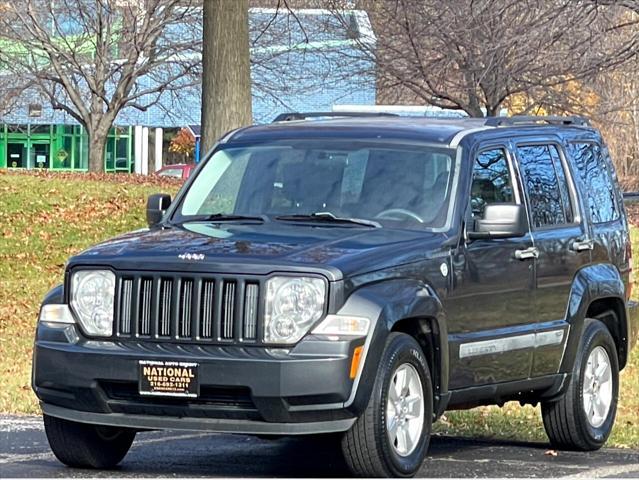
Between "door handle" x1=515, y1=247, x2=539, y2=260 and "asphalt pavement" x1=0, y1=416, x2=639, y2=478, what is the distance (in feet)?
3.97

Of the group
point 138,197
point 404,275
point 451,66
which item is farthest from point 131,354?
point 451,66

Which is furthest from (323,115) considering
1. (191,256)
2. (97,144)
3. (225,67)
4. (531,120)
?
(97,144)

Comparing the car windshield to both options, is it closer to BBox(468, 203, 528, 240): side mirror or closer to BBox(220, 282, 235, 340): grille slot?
BBox(468, 203, 528, 240): side mirror

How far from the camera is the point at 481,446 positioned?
32.4 ft

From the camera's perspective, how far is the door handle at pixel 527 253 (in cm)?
909

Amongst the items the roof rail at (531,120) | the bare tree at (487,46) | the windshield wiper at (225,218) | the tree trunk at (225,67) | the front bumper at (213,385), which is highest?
the bare tree at (487,46)

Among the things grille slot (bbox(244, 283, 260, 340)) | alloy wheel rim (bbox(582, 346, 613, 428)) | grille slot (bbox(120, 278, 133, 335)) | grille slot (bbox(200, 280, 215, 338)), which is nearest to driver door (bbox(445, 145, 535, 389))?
alloy wheel rim (bbox(582, 346, 613, 428))

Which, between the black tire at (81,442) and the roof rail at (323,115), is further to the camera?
the roof rail at (323,115)

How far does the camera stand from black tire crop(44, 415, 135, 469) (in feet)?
27.2

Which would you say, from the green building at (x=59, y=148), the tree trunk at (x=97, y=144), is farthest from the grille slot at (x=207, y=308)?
the green building at (x=59, y=148)

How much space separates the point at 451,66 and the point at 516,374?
83.8 ft

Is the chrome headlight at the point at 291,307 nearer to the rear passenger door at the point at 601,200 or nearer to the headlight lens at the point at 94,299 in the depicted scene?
the headlight lens at the point at 94,299

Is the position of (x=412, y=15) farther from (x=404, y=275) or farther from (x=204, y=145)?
(x=404, y=275)

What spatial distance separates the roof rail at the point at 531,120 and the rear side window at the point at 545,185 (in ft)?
0.64
